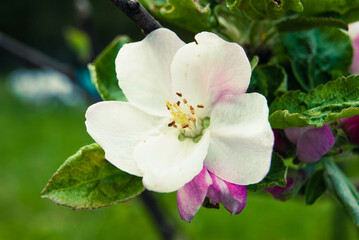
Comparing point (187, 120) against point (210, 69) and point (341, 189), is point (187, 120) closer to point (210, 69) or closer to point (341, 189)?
point (210, 69)

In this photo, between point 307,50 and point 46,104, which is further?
point 46,104

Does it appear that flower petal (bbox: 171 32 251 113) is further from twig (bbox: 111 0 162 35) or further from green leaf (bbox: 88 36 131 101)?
green leaf (bbox: 88 36 131 101)

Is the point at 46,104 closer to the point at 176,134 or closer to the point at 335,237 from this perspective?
the point at 335,237

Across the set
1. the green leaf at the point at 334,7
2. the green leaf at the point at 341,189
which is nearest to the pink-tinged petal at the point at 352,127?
the green leaf at the point at 341,189

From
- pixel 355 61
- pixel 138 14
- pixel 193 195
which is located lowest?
pixel 355 61

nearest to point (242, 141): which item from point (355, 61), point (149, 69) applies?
point (149, 69)

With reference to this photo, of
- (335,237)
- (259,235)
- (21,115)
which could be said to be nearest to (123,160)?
(335,237)
